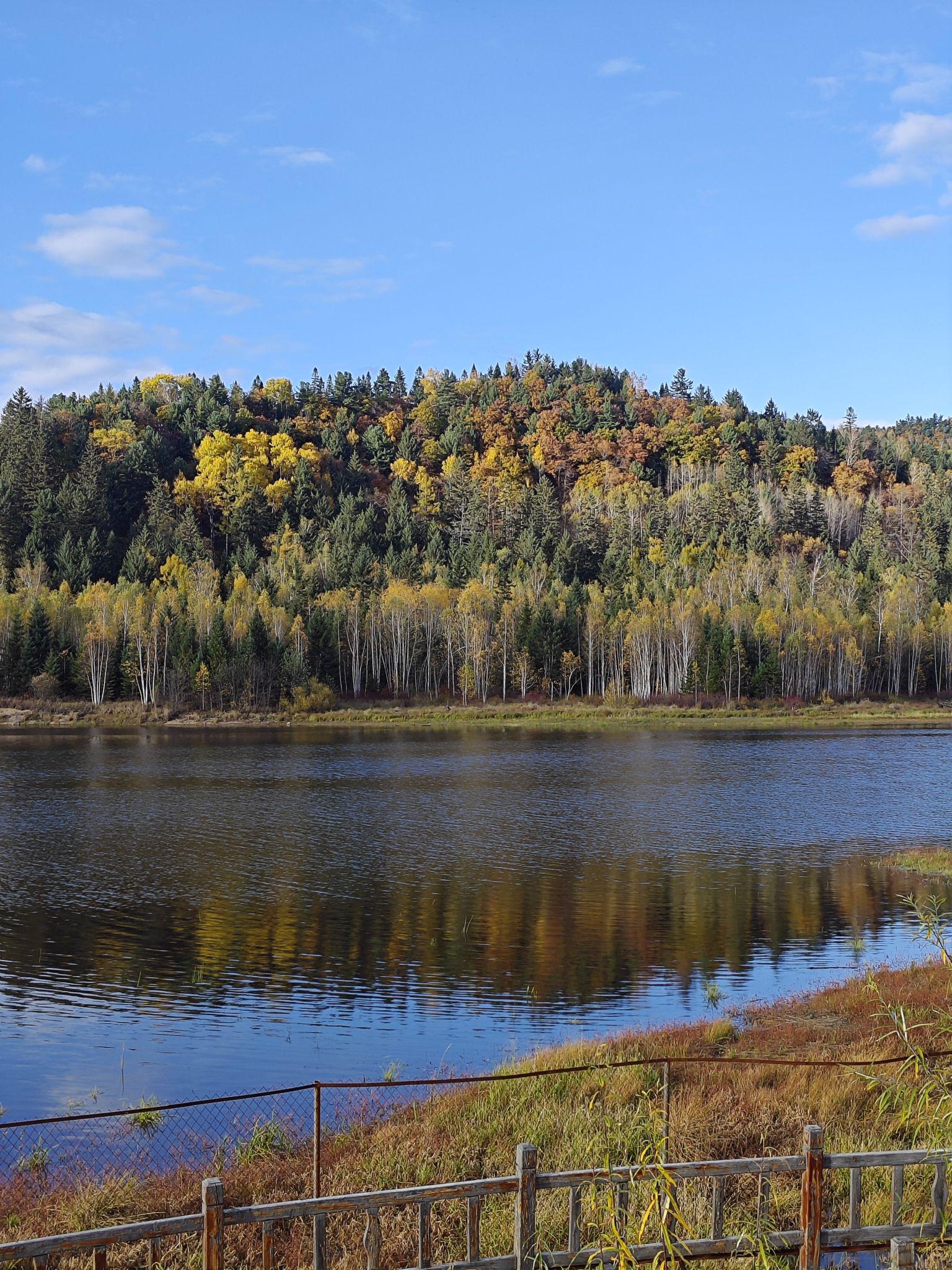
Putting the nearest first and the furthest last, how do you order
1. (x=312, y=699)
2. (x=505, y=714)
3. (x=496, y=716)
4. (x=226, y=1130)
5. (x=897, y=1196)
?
(x=897, y=1196), (x=226, y=1130), (x=312, y=699), (x=496, y=716), (x=505, y=714)

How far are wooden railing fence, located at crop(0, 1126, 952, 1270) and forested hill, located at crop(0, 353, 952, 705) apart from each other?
3762 inches

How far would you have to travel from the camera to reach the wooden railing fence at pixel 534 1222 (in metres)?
7.11

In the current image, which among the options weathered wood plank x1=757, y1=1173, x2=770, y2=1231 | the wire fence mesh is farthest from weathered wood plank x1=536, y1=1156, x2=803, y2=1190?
the wire fence mesh

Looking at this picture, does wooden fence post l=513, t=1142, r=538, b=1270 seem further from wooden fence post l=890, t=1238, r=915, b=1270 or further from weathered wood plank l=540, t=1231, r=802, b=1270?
wooden fence post l=890, t=1238, r=915, b=1270

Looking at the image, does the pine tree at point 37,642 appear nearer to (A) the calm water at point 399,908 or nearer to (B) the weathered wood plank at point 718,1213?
(A) the calm water at point 399,908

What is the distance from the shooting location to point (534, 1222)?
7.56 meters

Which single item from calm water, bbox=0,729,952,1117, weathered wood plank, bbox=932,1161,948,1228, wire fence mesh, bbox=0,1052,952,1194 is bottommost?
calm water, bbox=0,729,952,1117

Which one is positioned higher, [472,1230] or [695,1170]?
[695,1170]

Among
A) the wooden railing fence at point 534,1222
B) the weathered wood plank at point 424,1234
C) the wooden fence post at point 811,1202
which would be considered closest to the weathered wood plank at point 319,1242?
the wooden railing fence at point 534,1222

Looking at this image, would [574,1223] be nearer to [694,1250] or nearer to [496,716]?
[694,1250]

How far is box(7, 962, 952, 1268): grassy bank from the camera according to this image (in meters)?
9.92

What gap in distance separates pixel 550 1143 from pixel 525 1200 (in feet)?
17.2

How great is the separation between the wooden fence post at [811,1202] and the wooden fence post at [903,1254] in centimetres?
51

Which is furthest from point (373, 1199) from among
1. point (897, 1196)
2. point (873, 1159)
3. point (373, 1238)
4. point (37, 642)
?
point (37, 642)
